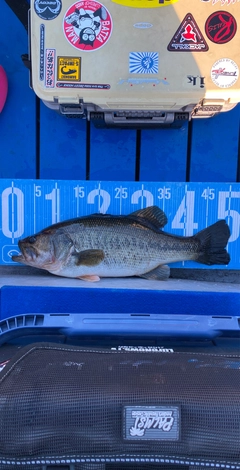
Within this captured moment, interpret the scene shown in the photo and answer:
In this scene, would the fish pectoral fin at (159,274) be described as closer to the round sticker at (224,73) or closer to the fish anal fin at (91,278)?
the fish anal fin at (91,278)

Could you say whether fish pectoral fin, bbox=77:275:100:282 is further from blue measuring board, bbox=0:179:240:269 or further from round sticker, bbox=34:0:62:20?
round sticker, bbox=34:0:62:20

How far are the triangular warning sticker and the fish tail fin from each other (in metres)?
0.99

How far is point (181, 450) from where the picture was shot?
119 cm

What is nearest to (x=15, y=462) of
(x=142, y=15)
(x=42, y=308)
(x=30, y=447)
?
(x=30, y=447)

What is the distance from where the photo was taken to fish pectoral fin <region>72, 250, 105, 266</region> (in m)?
2.07

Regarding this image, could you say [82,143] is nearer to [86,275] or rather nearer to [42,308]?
[86,275]

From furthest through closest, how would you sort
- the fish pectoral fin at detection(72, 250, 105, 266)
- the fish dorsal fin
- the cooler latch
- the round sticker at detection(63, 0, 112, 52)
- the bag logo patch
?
1. the fish dorsal fin
2. the fish pectoral fin at detection(72, 250, 105, 266)
3. the cooler latch
4. the round sticker at detection(63, 0, 112, 52)
5. the bag logo patch

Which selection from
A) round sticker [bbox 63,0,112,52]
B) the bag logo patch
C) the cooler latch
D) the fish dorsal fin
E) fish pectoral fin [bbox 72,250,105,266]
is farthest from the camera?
the fish dorsal fin

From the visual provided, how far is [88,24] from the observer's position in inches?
67.4

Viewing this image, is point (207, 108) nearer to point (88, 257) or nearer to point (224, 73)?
point (224, 73)

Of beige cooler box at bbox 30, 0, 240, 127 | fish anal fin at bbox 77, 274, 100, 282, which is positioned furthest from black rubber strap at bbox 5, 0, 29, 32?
fish anal fin at bbox 77, 274, 100, 282

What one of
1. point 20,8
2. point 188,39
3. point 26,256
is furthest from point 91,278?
point 20,8

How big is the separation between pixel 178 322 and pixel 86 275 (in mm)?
624

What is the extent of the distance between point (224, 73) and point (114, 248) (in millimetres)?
1110
